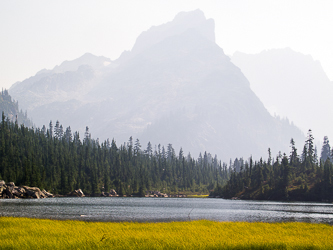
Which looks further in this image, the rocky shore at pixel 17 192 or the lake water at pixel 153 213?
the rocky shore at pixel 17 192

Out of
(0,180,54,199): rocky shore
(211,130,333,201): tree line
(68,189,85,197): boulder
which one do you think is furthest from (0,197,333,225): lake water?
(68,189,85,197): boulder

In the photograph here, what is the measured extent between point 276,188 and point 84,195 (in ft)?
322

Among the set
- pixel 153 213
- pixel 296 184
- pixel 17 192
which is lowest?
pixel 153 213

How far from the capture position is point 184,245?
32.8 m

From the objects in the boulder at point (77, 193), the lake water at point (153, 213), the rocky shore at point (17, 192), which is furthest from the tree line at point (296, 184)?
the rocky shore at point (17, 192)

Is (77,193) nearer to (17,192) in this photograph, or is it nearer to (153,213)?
(17,192)

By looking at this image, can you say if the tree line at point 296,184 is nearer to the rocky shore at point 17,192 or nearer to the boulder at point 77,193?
the boulder at point 77,193

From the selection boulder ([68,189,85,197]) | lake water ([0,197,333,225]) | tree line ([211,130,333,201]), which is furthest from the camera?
boulder ([68,189,85,197])

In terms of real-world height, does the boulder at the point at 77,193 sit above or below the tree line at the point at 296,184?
below

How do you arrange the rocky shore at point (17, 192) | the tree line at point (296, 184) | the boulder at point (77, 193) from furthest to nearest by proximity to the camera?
the boulder at point (77, 193) → the tree line at point (296, 184) → the rocky shore at point (17, 192)

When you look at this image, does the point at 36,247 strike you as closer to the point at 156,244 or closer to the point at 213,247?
the point at 156,244

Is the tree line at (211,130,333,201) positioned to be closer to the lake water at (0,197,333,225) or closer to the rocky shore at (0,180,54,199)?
the lake water at (0,197,333,225)

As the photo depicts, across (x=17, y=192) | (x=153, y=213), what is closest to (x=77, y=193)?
(x=17, y=192)

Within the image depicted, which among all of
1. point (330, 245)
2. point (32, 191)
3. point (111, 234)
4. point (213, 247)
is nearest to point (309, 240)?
point (330, 245)
